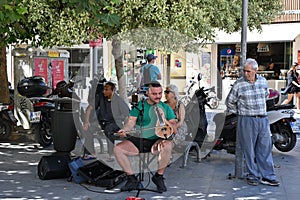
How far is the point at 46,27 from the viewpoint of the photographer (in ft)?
27.4

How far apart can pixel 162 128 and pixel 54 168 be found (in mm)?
1721

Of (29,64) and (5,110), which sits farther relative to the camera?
(29,64)

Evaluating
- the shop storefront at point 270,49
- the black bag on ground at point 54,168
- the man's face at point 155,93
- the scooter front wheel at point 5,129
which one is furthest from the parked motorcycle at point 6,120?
the shop storefront at point 270,49

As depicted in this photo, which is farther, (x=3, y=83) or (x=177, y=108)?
(x=3, y=83)

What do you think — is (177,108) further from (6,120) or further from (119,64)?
(6,120)

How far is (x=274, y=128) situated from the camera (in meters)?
8.38

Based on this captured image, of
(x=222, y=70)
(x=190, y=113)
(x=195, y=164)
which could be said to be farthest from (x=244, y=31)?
(x=222, y=70)

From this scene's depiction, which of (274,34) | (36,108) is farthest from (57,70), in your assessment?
(274,34)

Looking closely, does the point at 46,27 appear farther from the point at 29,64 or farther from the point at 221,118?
the point at 221,118

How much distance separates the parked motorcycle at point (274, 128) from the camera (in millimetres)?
7872

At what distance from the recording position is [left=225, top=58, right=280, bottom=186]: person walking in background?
20.6 ft

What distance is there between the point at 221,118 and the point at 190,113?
65 centimetres

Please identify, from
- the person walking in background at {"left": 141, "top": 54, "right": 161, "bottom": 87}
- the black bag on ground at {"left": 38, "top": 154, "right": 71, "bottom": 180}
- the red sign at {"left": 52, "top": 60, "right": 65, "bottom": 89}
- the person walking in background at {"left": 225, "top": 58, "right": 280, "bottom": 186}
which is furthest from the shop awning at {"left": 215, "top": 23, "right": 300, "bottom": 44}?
the black bag on ground at {"left": 38, "top": 154, "right": 71, "bottom": 180}

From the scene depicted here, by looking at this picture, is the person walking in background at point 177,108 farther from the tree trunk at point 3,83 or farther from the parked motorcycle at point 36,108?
the tree trunk at point 3,83
